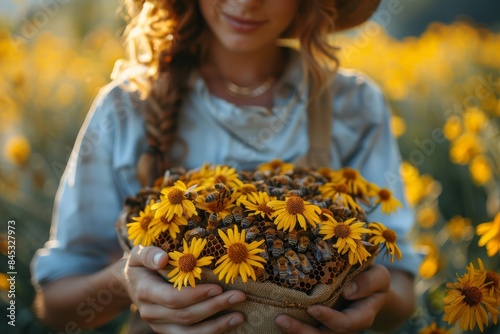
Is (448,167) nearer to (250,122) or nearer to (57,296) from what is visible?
(250,122)

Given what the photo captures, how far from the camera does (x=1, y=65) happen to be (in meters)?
1.98

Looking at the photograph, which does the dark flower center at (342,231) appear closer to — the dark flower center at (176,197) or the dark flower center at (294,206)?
the dark flower center at (294,206)

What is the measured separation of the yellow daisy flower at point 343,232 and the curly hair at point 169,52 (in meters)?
0.48

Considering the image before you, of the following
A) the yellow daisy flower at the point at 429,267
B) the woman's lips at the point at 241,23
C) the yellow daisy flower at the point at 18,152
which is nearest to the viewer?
the woman's lips at the point at 241,23

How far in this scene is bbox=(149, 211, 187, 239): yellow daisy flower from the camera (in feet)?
2.74

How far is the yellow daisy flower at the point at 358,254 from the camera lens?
0.83m

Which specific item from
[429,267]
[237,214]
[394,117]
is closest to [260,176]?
[237,214]

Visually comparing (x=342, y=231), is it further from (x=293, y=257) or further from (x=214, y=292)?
(x=214, y=292)

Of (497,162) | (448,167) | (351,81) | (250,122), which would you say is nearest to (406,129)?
(448,167)

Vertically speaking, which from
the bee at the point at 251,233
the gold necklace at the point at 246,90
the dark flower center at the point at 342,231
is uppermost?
the bee at the point at 251,233

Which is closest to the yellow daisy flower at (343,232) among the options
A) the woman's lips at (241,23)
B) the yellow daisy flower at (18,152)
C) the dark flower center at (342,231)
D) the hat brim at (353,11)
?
the dark flower center at (342,231)

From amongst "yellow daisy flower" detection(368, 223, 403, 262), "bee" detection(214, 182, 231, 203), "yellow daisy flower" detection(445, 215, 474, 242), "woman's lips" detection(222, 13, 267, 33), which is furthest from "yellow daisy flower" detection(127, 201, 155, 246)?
"yellow daisy flower" detection(445, 215, 474, 242)

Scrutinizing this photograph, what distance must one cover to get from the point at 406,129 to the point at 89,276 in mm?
1609

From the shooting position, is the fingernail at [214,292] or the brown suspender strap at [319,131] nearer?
the fingernail at [214,292]
